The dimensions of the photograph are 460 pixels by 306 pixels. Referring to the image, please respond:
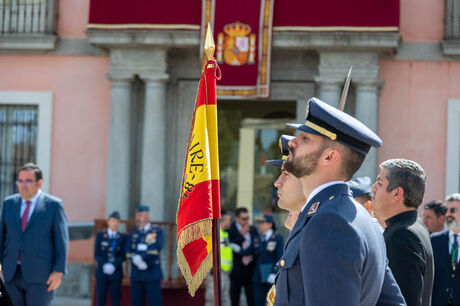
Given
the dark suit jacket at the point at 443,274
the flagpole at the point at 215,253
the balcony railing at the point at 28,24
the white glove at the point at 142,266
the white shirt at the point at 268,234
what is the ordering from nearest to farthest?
1. the flagpole at the point at 215,253
2. the dark suit jacket at the point at 443,274
3. the white glove at the point at 142,266
4. the white shirt at the point at 268,234
5. the balcony railing at the point at 28,24

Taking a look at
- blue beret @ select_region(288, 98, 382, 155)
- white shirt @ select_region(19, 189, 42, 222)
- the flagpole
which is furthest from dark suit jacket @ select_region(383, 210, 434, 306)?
white shirt @ select_region(19, 189, 42, 222)

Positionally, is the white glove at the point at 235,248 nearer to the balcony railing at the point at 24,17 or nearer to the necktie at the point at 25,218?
the necktie at the point at 25,218

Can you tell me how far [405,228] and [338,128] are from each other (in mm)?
1632

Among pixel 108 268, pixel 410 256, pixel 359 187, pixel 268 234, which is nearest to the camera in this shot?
pixel 410 256

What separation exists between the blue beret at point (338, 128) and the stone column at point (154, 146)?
36.3ft

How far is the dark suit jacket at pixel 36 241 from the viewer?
8.28 m

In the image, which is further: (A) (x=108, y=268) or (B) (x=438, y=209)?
(A) (x=108, y=268)

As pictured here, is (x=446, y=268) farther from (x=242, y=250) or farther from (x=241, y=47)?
(x=241, y=47)

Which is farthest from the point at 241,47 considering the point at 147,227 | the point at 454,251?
the point at 454,251

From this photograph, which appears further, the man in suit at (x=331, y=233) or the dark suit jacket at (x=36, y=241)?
the dark suit jacket at (x=36, y=241)

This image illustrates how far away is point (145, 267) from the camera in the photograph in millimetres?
11734

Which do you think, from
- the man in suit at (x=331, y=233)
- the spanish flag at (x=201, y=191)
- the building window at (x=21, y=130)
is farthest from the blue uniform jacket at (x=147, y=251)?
the man in suit at (x=331, y=233)

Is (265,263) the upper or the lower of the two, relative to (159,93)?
lower

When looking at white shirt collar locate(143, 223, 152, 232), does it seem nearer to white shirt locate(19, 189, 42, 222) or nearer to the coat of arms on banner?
the coat of arms on banner
